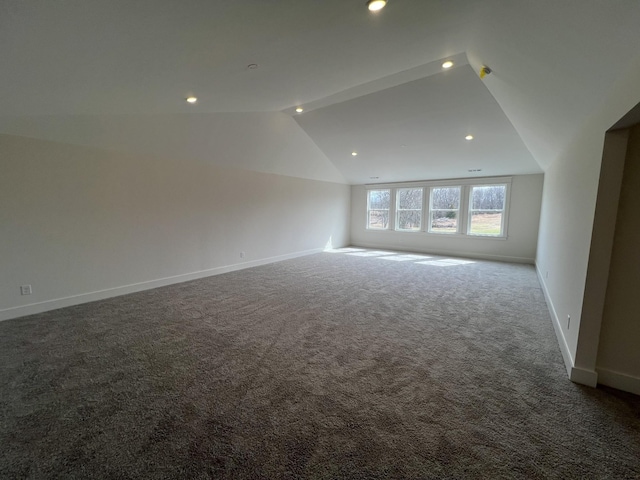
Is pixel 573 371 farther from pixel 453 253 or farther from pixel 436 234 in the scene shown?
pixel 436 234

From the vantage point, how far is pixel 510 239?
273 inches

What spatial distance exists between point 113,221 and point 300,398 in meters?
3.82

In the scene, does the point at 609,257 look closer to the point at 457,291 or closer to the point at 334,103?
the point at 457,291

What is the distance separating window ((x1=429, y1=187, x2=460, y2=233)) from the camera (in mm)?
7742

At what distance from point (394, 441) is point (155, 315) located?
304 centimetres

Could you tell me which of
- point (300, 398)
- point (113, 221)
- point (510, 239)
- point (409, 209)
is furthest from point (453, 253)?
point (113, 221)

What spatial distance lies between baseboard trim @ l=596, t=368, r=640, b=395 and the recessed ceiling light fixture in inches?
122

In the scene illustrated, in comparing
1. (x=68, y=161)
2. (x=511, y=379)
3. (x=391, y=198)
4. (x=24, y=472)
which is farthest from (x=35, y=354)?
(x=391, y=198)

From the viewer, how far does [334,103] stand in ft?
14.9

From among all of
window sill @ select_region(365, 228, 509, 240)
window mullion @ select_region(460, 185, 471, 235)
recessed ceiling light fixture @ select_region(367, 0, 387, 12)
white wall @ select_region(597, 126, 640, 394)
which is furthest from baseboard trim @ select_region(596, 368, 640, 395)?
window mullion @ select_region(460, 185, 471, 235)

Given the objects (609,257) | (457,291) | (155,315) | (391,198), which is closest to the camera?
(609,257)

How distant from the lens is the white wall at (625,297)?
1914mm

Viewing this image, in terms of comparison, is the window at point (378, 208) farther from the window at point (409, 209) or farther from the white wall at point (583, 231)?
the white wall at point (583, 231)

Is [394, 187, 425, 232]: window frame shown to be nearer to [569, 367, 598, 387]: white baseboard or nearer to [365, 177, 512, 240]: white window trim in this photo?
[365, 177, 512, 240]: white window trim
